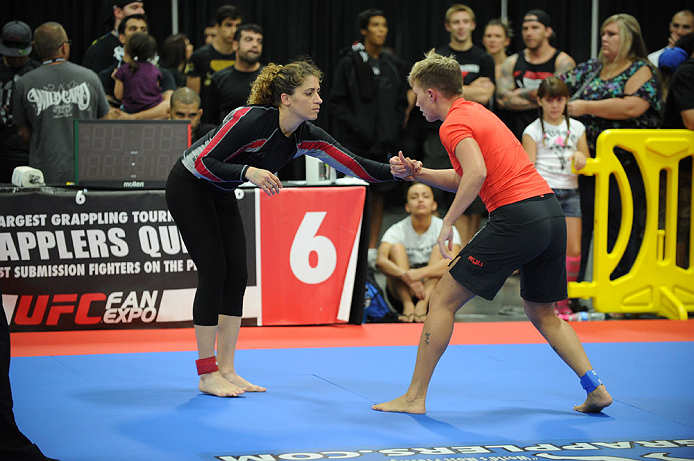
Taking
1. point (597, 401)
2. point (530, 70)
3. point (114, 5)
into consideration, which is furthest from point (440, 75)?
point (114, 5)

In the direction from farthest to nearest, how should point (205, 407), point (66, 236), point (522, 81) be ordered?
point (522, 81) → point (66, 236) → point (205, 407)

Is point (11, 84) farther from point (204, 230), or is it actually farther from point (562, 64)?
point (562, 64)

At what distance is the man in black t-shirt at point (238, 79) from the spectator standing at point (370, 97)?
0.86 meters

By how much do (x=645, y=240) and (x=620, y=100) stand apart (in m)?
1.06

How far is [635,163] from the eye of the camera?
22.0 feet

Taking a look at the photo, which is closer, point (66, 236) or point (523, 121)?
point (66, 236)

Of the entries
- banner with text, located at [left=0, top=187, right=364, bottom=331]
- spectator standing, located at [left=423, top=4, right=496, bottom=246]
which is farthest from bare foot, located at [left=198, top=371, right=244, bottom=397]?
spectator standing, located at [left=423, top=4, right=496, bottom=246]

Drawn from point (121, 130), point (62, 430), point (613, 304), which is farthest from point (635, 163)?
point (62, 430)

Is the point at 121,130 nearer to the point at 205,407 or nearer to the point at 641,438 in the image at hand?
the point at 205,407

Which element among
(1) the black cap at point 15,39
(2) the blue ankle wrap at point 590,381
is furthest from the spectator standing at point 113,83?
(2) the blue ankle wrap at point 590,381

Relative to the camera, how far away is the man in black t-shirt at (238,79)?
7094 mm

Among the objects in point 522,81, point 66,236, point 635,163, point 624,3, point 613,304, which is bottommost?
point 613,304

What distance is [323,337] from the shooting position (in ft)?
19.1

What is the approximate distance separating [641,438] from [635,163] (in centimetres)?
356
